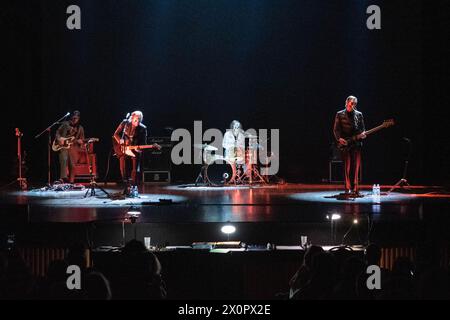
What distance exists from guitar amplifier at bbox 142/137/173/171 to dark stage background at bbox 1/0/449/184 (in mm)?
359

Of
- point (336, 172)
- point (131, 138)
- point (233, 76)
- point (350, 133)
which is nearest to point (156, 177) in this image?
point (233, 76)

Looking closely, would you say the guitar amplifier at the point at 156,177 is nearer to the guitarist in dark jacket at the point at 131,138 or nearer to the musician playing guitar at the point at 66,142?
the musician playing guitar at the point at 66,142

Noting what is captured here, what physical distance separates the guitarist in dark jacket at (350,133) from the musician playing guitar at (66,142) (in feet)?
18.2

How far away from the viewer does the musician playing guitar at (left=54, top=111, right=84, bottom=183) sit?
1209 cm

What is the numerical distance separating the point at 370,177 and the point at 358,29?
3467mm

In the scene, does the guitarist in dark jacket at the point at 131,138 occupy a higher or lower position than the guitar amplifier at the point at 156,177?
higher

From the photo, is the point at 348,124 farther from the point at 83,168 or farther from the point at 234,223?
the point at 83,168

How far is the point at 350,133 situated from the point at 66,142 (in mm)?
5959

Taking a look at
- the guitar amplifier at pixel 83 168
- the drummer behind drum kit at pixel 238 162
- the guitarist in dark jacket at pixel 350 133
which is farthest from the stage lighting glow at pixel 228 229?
the guitar amplifier at pixel 83 168

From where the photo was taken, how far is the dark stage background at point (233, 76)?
44.2 ft

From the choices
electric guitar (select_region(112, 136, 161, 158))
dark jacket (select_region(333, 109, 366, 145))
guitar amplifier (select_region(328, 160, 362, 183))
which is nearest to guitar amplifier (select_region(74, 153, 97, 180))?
electric guitar (select_region(112, 136, 161, 158))

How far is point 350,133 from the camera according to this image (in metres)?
9.33

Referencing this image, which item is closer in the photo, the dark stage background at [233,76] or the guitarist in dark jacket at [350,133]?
the guitarist in dark jacket at [350,133]
